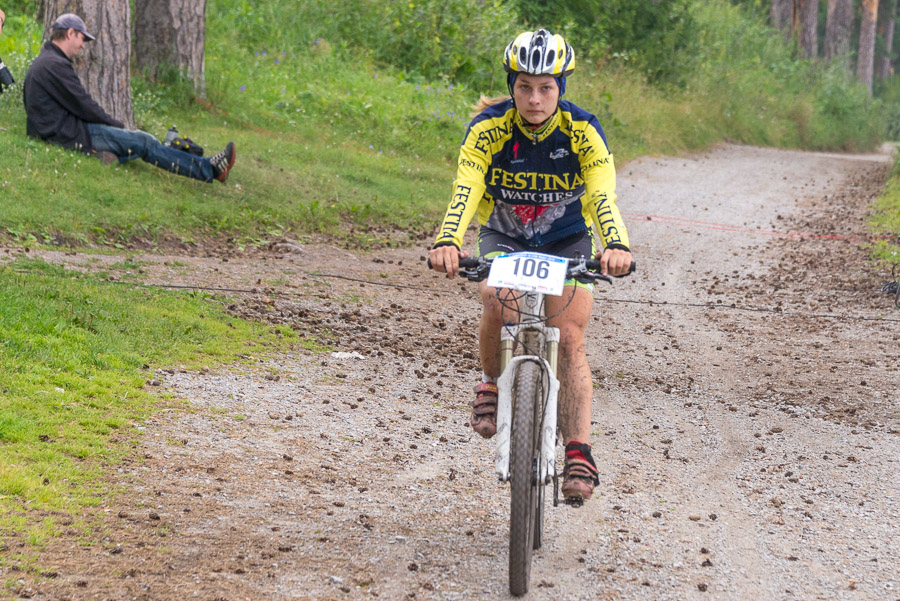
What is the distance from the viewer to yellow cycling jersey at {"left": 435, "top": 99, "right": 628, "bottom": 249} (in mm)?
4695

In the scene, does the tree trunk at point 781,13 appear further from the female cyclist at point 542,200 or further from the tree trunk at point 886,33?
the female cyclist at point 542,200

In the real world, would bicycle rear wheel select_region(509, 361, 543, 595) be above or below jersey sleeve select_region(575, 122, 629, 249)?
below

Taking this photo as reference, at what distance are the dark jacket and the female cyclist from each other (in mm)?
7303

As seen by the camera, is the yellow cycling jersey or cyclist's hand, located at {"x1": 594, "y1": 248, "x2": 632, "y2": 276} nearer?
cyclist's hand, located at {"x1": 594, "y1": 248, "x2": 632, "y2": 276}

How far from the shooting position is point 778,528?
16.4ft

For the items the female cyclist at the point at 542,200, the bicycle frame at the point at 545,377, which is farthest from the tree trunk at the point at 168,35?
the bicycle frame at the point at 545,377

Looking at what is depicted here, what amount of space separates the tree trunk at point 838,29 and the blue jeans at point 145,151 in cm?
3155

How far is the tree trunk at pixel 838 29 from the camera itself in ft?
125

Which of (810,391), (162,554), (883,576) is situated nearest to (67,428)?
(162,554)

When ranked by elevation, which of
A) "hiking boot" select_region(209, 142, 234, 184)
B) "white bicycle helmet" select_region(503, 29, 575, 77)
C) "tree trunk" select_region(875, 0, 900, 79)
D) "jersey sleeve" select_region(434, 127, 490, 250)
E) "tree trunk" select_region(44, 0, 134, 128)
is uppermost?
"tree trunk" select_region(875, 0, 900, 79)

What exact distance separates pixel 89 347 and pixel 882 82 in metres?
59.6

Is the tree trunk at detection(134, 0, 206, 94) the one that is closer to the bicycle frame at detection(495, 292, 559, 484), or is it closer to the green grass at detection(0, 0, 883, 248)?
the green grass at detection(0, 0, 883, 248)

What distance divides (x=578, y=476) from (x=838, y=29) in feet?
127

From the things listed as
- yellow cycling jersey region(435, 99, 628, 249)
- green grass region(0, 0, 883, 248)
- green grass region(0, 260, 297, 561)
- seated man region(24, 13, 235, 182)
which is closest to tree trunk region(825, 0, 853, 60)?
green grass region(0, 0, 883, 248)
